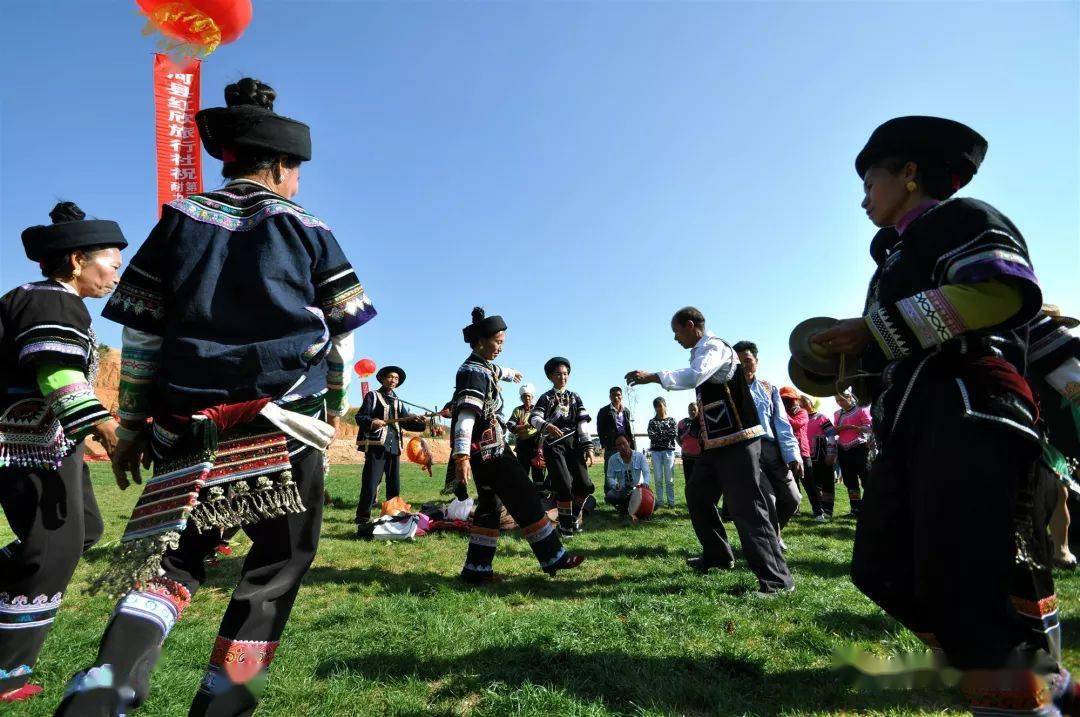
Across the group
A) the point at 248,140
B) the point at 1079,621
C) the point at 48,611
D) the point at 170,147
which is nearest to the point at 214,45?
the point at 170,147

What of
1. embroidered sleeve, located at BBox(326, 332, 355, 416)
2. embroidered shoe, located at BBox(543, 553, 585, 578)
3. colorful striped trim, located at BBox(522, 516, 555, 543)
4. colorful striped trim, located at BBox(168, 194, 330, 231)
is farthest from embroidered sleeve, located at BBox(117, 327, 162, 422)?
embroidered shoe, located at BBox(543, 553, 585, 578)

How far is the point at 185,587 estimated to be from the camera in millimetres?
2055

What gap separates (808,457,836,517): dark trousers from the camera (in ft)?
32.8

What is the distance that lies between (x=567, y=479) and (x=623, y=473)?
11.2 ft

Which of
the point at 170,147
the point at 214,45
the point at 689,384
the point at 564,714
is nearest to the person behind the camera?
the point at 564,714

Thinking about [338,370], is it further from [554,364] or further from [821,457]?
[821,457]

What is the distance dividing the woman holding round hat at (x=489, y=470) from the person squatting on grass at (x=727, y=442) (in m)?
1.43

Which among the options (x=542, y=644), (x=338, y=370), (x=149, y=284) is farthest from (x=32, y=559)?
(x=542, y=644)

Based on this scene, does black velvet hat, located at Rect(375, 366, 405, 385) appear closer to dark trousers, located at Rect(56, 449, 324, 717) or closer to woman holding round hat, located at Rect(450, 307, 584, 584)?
woman holding round hat, located at Rect(450, 307, 584, 584)

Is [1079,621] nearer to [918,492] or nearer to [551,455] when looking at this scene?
[918,492]

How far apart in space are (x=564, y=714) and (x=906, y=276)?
2.35 metres

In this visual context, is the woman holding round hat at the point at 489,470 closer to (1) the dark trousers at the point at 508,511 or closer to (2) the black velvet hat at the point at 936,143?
(1) the dark trousers at the point at 508,511

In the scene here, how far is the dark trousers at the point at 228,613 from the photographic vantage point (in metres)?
1.85

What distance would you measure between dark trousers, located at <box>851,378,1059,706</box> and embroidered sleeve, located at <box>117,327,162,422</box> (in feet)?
8.97
